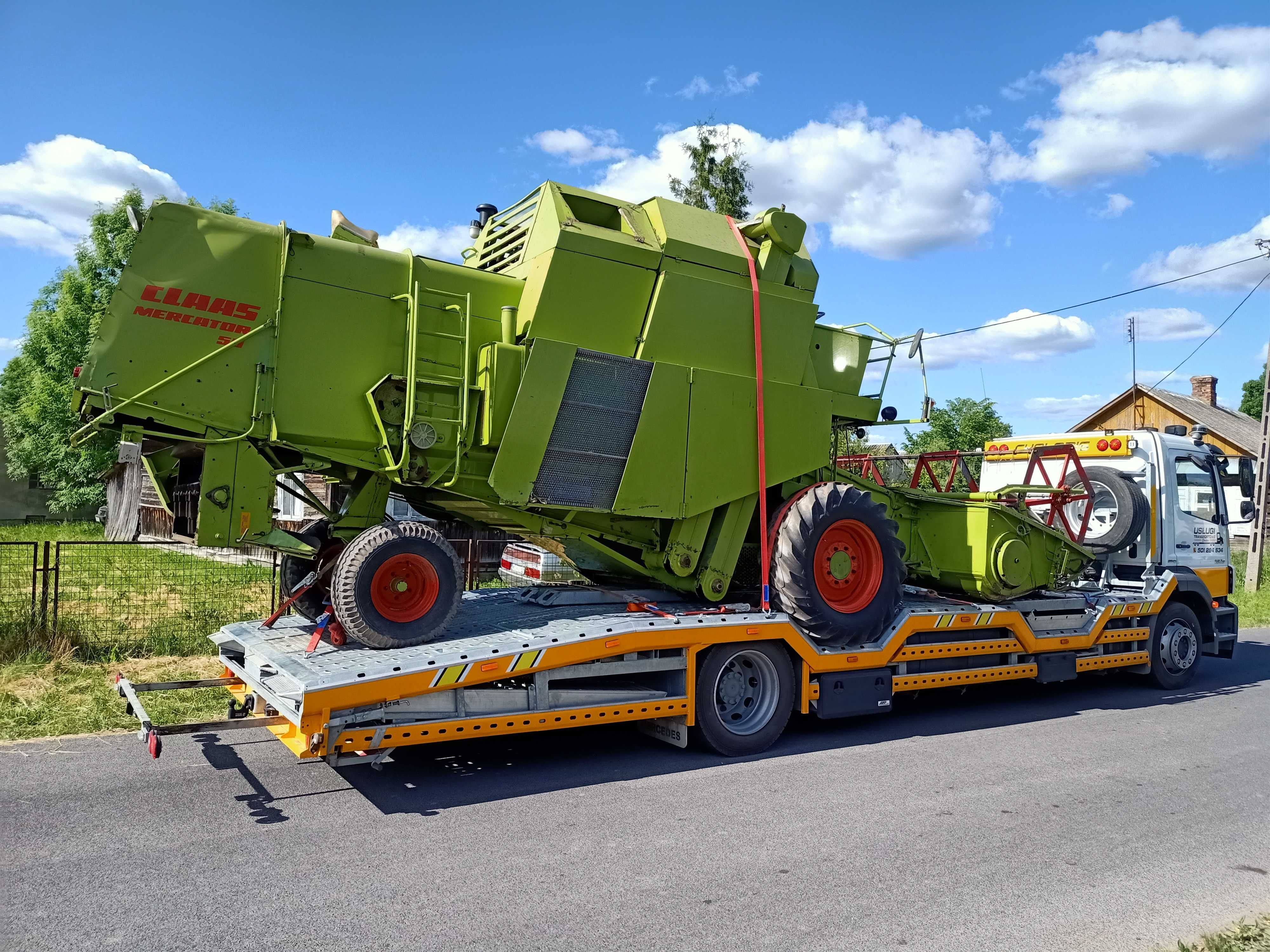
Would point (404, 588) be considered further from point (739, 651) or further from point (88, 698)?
point (88, 698)

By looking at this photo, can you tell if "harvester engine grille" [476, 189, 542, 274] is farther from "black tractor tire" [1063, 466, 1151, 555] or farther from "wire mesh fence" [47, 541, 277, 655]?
"black tractor tire" [1063, 466, 1151, 555]

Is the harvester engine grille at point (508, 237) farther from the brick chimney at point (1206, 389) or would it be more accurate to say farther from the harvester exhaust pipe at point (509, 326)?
the brick chimney at point (1206, 389)

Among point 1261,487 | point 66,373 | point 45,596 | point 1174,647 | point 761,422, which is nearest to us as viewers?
point 761,422

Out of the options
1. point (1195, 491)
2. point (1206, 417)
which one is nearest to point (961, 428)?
point (1206, 417)

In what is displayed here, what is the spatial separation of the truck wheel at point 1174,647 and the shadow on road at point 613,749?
0.56 ft

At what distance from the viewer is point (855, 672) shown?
743cm

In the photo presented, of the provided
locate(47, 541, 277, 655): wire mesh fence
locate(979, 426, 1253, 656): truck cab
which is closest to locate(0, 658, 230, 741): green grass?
locate(47, 541, 277, 655): wire mesh fence

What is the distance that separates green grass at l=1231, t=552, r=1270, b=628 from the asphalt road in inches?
337

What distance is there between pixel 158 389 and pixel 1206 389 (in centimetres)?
4529

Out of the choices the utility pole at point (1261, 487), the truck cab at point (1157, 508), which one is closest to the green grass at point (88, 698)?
the truck cab at point (1157, 508)

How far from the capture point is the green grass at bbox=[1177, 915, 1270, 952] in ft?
12.6

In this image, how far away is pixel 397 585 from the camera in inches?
238

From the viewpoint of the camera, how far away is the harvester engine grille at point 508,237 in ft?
23.2

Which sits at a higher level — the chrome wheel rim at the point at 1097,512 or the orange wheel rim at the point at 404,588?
the chrome wheel rim at the point at 1097,512
